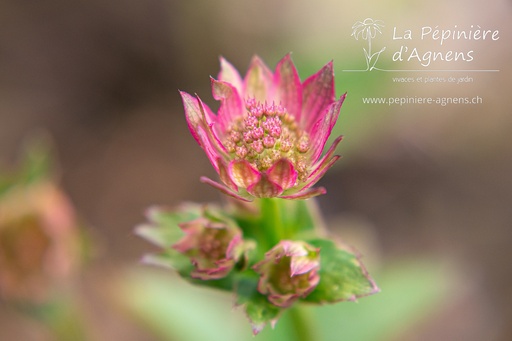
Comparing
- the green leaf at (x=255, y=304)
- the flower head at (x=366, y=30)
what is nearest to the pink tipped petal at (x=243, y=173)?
the green leaf at (x=255, y=304)

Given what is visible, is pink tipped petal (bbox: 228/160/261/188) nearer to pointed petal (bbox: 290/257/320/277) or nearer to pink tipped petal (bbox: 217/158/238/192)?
pink tipped petal (bbox: 217/158/238/192)

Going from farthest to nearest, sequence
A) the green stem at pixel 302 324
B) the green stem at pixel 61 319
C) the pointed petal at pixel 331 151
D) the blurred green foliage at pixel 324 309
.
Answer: the blurred green foliage at pixel 324 309 → the green stem at pixel 61 319 → the green stem at pixel 302 324 → the pointed petal at pixel 331 151

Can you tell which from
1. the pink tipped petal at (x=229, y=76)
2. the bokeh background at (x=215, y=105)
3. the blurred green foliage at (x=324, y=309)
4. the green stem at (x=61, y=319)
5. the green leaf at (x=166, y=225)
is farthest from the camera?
the bokeh background at (x=215, y=105)

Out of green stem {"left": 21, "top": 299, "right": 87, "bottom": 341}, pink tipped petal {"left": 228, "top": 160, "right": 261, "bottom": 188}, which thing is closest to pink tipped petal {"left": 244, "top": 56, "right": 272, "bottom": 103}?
pink tipped petal {"left": 228, "top": 160, "right": 261, "bottom": 188}

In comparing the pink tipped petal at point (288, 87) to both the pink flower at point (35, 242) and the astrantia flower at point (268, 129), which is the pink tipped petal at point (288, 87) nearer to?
the astrantia flower at point (268, 129)

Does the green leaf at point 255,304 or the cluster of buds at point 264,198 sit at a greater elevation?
the cluster of buds at point 264,198

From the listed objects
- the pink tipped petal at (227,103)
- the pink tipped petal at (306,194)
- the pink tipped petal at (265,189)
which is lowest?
the pink tipped petal at (306,194)
